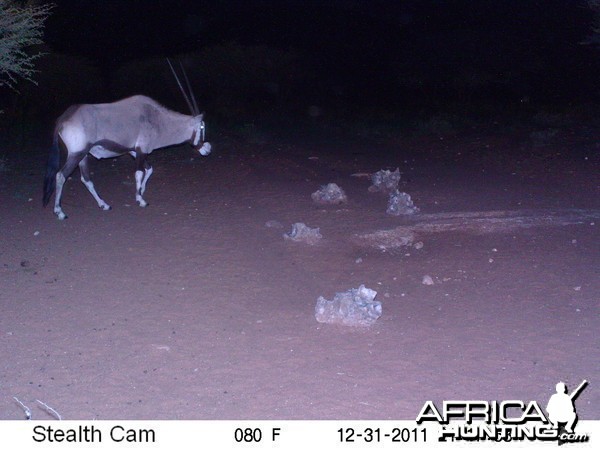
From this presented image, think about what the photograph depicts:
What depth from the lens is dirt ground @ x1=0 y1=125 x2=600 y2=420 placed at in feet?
17.7

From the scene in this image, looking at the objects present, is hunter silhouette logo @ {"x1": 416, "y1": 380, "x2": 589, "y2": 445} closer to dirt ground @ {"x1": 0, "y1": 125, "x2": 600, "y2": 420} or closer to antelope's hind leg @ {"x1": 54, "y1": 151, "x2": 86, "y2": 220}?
dirt ground @ {"x1": 0, "y1": 125, "x2": 600, "y2": 420}

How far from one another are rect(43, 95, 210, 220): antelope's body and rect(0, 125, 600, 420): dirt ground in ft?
1.91

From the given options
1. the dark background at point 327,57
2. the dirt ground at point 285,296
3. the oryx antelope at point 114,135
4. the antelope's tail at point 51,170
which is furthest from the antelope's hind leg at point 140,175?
the dark background at point 327,57

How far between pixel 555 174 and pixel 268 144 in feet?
21.3

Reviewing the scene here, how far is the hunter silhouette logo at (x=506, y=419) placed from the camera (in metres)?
4.55

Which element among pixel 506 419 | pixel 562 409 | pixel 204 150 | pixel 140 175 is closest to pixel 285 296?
pixel 506 419

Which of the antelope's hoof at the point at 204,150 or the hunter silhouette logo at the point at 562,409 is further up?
the antelope's hoof at the point at 204,150

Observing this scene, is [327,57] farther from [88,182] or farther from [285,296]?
[285,296]

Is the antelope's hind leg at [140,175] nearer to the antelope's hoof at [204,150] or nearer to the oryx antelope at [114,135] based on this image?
the oryx antelope at [114,135]

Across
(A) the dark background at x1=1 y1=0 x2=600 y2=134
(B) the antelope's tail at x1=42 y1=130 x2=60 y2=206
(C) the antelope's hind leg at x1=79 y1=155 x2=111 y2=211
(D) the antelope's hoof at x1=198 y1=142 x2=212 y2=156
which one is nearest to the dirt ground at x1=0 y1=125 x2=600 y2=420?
(C) the antelope's hind leg at x1=79 y1=155 x2=111 y2=211

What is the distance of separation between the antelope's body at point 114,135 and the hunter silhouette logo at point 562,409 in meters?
7.46

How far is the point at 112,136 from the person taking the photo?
10680 millimetres

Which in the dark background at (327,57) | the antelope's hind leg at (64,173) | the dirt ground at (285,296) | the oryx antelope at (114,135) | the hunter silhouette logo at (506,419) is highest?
the dark background at (327,57)

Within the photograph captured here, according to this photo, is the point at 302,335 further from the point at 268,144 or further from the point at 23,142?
the point at 23,142
